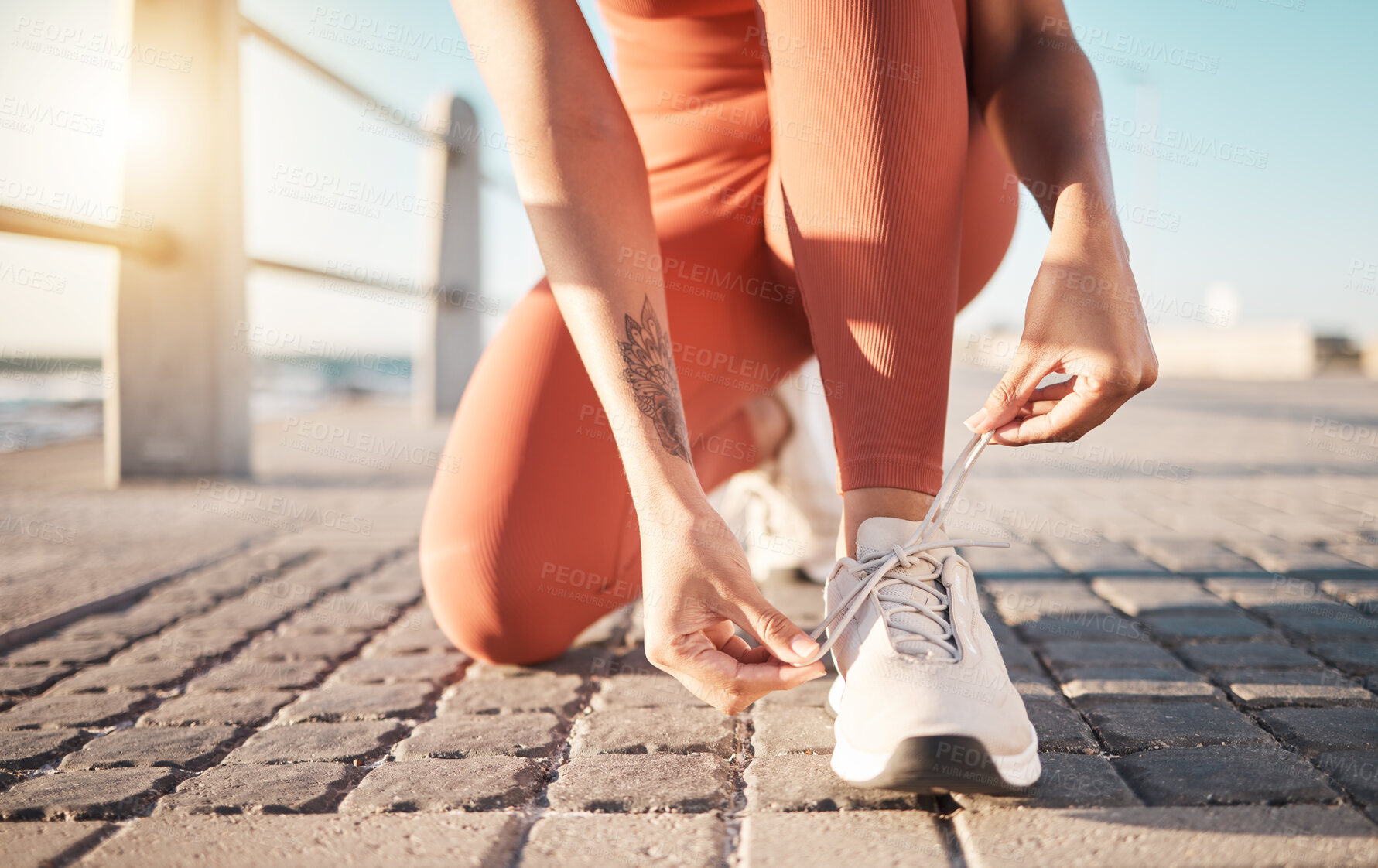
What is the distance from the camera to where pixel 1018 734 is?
1090 millimetres

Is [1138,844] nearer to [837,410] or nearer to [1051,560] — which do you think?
[837,410]

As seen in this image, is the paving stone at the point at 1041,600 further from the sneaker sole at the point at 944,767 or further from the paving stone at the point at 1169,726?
the sneaker sole at the point at 944,767

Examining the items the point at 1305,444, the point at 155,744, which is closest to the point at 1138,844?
the point at 155,744

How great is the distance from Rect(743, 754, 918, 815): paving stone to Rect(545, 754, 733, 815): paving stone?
0.04m

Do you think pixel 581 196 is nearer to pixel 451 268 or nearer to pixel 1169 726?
pixel 1169 726

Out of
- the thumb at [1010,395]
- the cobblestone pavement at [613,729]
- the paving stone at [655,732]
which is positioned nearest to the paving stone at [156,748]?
the cobblestone pavement at [613,729]

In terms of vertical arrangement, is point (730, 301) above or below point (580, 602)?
above

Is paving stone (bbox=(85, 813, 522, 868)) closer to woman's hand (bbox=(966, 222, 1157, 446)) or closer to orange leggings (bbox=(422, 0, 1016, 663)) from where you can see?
orange leggings (bbox=(422, 0, 1016, 663))

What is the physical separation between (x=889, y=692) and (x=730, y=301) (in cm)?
89

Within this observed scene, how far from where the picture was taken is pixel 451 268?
7.18 meters

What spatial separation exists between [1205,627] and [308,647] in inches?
75.6

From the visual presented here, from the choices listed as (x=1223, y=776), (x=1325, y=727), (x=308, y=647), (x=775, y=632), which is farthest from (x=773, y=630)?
(x=308, y=647)

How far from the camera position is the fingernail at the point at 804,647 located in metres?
1.03

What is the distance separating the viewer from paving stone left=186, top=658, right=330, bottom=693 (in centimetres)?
164
